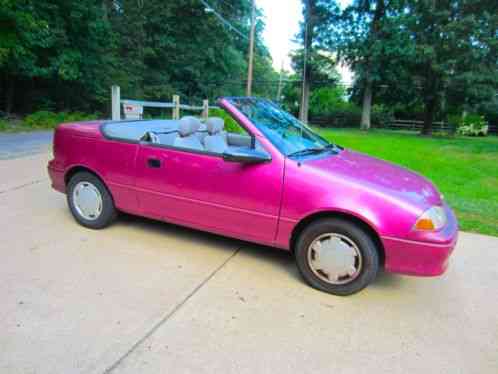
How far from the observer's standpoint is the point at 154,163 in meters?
3.30

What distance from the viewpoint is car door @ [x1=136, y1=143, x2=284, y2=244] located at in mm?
2844

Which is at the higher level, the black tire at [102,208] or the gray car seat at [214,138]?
the gray car seat at [214,138]


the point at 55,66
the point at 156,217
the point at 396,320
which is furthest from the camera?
the point at 55,66

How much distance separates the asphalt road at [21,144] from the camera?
748cm

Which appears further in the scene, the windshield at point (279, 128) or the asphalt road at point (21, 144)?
the asphalt road at point (21, 144)

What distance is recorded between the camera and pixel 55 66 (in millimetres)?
14914

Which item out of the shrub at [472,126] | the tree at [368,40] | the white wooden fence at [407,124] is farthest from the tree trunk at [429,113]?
the white wooden fence at [407,124]

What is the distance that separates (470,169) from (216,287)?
876 cm

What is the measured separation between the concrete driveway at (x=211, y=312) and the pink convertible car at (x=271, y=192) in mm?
308

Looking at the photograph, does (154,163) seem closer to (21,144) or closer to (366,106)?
(21,144)

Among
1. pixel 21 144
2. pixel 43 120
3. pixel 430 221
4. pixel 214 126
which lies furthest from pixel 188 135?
pixel 43 120

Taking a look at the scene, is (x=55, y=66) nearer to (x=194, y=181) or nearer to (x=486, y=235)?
(x=194, y=181)

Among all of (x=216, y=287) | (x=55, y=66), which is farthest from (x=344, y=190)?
(x=55, y=66)

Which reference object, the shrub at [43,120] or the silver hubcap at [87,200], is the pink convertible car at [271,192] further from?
the shrub at [43,120]
